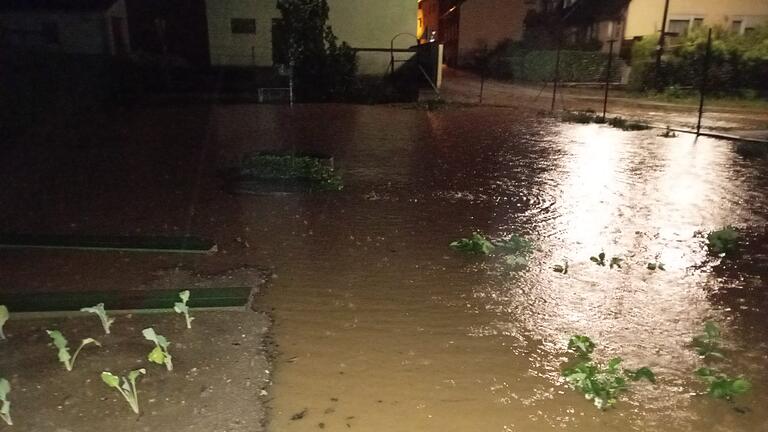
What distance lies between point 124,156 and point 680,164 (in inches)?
389

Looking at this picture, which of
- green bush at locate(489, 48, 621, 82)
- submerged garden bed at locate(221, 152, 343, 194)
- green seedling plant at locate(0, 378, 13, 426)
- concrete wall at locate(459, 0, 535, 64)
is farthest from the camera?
concrete wall at locate(459, 0, 535, 64)

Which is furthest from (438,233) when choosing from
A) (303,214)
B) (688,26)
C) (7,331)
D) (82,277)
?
(688,26)

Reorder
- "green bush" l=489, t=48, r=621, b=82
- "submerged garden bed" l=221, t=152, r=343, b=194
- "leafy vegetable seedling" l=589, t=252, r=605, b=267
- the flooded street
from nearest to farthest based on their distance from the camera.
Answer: the flooded street, "leafy vegetable seedling" l=589, t=252, r=605, b=267, "submerged garden bed" l=221, t=152, r=343, b=194, "green bush" l=489, t=48, r=621, b=82

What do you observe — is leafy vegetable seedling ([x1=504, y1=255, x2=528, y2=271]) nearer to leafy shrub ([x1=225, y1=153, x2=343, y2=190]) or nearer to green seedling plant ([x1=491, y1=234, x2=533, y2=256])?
green seedling plant ([x1=491, y1=234, x2=533, y2=256])

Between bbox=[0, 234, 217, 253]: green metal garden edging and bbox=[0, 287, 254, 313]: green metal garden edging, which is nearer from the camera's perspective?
bbox=[0, 287, 254, 313]: green metal garden edging

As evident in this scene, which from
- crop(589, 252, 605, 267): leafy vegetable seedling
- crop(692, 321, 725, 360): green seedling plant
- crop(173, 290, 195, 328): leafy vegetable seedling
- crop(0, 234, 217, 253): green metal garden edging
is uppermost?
crop(173, 290, 195, 328): leafy vegetable seedling

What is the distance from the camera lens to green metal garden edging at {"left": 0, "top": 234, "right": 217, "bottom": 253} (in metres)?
5.78

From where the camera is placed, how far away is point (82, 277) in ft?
17.0

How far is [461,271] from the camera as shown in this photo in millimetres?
5484

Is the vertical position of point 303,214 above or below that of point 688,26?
below

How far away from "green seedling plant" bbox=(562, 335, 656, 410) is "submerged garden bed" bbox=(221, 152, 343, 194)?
485cm

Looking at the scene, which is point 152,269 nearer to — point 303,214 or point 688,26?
point 303,214

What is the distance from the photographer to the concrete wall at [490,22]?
36.3 metres

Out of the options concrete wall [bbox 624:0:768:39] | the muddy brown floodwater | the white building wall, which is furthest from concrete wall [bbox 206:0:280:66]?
concrete wall [bbox 624:0:768:39]
